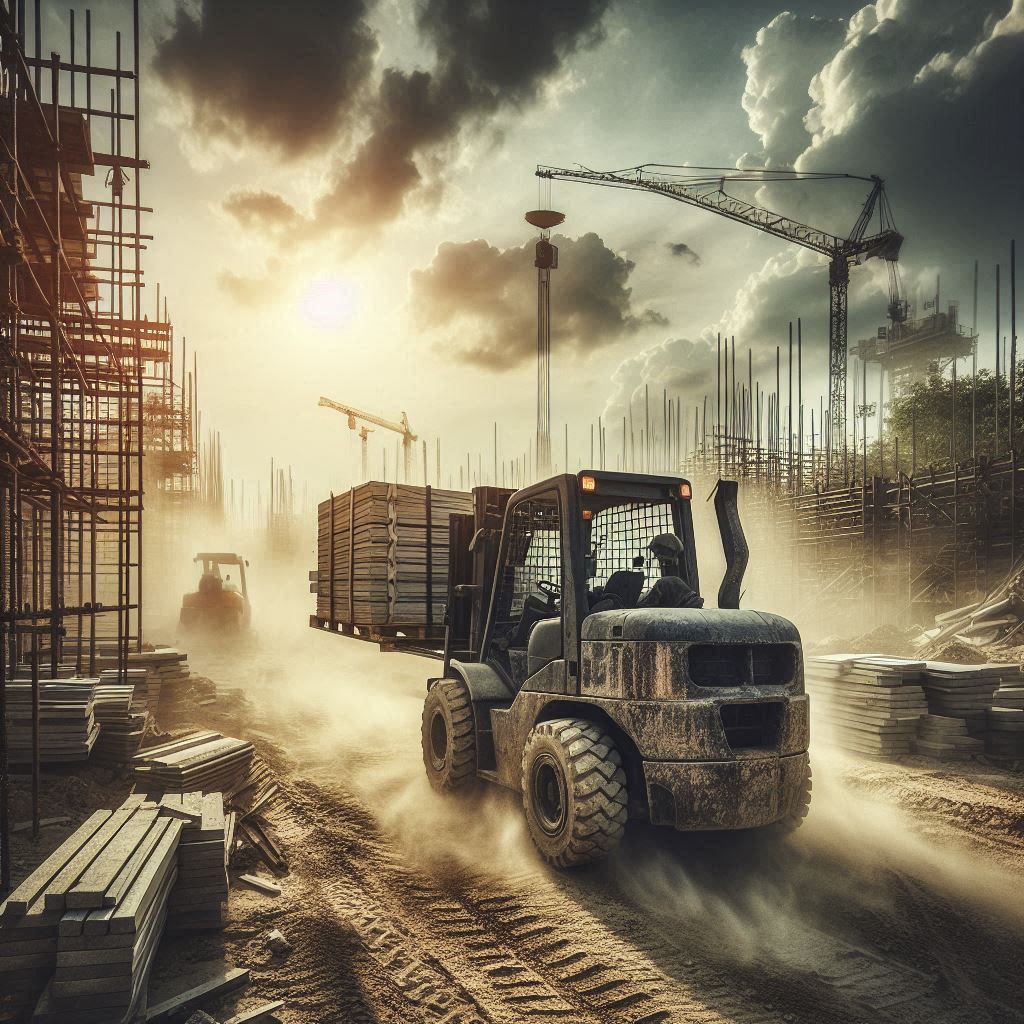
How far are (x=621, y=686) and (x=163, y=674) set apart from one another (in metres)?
9.15

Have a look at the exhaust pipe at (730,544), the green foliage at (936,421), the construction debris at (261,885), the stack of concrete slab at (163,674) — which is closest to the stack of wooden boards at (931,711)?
the exhaust pipe at (730,544)

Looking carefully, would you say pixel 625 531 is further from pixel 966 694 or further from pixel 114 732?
pixel 114 732

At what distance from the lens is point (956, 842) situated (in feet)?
21.6

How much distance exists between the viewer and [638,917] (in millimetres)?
4867

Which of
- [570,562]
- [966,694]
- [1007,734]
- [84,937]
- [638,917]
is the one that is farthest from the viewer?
[966,694]

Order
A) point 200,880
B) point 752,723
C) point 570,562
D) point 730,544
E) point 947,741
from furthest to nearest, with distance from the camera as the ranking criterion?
point 947,741
point 730,544
point 570,562
point 752,723
point 200,880

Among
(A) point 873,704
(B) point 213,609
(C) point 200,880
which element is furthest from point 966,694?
(B) point 213,609

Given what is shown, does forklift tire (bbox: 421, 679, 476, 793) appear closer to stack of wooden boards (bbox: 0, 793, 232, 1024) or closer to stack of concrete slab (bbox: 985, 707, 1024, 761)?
stack of wooden boards (bbox: 0, 793, 232, 1024)

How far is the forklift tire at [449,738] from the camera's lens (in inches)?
275

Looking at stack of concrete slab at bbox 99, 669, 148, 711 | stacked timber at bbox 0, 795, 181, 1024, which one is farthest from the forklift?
stack of concrete slab at bbox 99, 669, 148, 711

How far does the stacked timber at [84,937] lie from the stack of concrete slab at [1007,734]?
357 inches

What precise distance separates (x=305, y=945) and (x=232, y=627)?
1968cm

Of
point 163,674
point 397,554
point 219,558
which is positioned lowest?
point 163,674

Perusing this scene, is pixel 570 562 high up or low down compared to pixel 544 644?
up
